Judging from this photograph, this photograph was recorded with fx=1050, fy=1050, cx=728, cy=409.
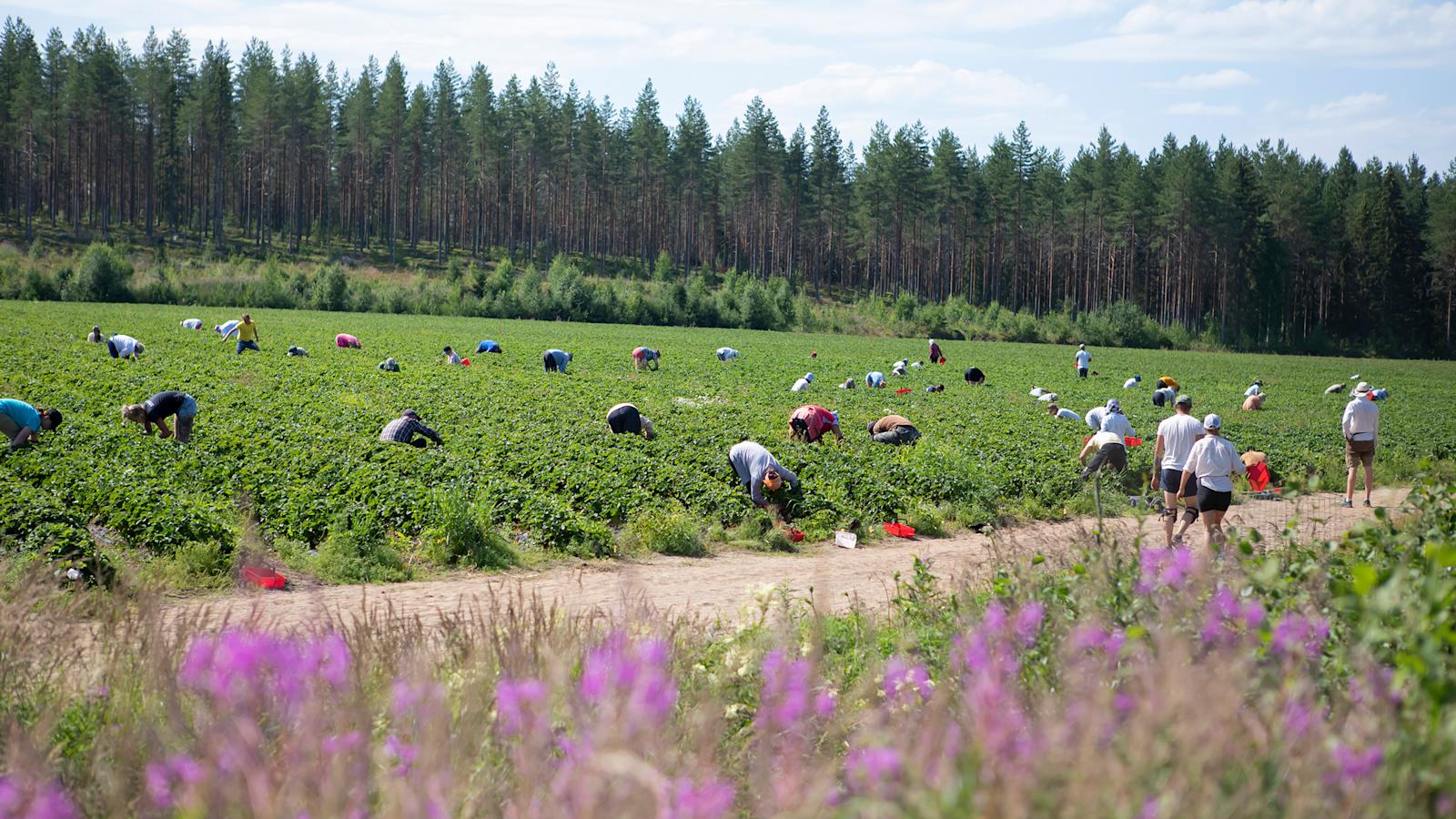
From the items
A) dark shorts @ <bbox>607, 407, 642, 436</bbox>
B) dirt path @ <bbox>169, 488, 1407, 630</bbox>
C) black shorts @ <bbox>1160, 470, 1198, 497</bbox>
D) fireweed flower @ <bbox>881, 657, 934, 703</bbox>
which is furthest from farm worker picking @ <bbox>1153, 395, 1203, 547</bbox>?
dark shorts @ <bbox>607, 407, 642, 436</bbox>

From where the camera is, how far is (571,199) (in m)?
99.9

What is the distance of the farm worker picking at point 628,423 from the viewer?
19.2 metres

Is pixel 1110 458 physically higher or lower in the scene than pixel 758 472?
higher

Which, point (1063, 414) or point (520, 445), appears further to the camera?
point (1063, 414)

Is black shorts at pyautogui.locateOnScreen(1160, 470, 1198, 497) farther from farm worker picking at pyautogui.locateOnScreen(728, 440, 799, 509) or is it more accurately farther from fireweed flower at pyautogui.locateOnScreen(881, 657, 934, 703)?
fireweed flower at pyautogui.locateOnScreen(881, 657, 934, 703)

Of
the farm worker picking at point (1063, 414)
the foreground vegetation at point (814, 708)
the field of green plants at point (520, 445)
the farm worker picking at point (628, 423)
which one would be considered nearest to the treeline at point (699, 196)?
the field of green plants at point (520, 445)

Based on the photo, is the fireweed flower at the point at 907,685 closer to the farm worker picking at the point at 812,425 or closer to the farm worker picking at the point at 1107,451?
the farm worker picking at the point at 1107,451

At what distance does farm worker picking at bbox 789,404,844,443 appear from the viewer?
19.5 m

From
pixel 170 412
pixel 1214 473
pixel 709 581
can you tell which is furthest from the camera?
pixel 170 412

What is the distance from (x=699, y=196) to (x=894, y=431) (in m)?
83.6

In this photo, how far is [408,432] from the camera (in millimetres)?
17219

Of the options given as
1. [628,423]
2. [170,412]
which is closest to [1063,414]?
[628,423]

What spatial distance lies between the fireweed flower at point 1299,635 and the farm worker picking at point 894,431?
15330 mm

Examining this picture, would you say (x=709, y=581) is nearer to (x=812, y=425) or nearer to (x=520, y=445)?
(x=520, y=445)
